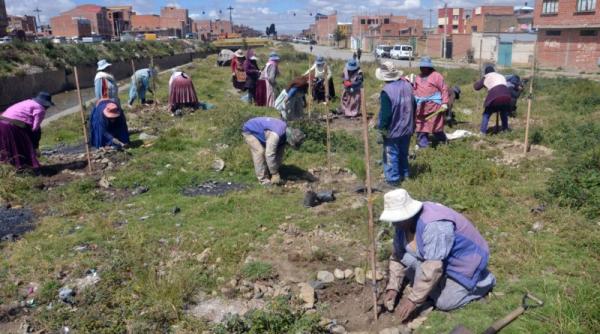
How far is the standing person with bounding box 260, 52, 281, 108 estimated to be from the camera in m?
11.8

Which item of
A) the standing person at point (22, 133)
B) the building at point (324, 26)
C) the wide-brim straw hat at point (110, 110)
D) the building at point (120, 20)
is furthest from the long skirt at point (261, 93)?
the building at point (324, 26)

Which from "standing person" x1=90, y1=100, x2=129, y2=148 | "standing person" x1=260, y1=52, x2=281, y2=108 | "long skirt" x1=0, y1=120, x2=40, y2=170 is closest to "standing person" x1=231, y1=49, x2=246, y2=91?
"standing person" x1=260, y1=52, x2=281, y2=108

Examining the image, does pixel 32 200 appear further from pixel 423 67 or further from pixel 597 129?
pixel 597 129

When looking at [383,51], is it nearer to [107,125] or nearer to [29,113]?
[107,125]

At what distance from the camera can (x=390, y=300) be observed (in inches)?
142

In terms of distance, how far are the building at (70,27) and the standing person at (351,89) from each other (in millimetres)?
61700

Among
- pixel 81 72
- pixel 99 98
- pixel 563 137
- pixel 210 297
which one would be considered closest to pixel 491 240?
pixel 210 297

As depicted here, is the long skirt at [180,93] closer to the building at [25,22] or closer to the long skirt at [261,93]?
the long skirt at [261,93]

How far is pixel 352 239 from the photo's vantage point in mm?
4832

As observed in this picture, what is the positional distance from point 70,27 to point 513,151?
68.0m

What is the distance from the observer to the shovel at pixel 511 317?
121 inches

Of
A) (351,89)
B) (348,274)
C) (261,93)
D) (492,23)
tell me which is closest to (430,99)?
(351,89)

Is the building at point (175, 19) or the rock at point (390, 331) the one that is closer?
the rock at point (390, 331)

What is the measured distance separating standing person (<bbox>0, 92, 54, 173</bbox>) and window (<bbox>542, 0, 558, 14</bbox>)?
2952 centimetres
